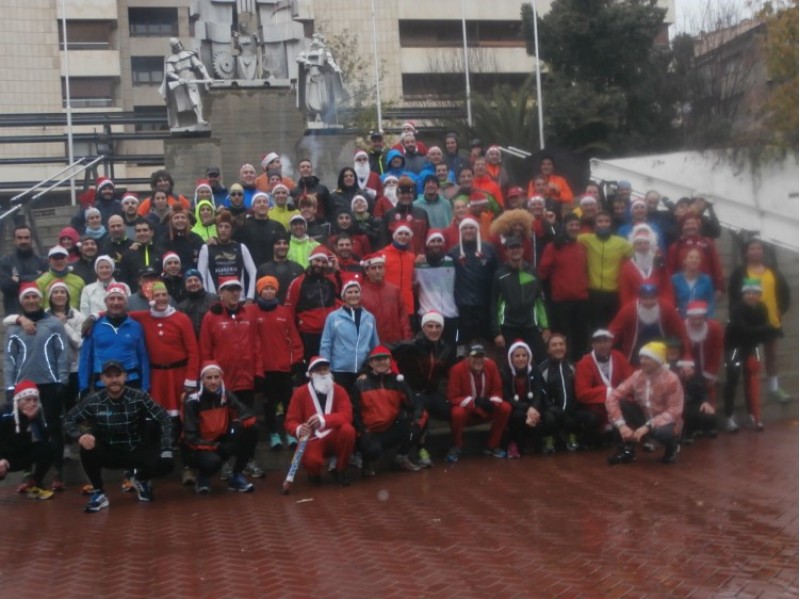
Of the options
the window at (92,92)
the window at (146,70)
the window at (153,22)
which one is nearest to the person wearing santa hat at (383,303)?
the window at (92,92)

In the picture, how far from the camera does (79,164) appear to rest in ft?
66.7

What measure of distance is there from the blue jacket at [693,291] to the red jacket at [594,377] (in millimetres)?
1028

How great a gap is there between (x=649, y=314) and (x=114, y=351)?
5.23m

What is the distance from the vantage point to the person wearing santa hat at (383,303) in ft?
39.7

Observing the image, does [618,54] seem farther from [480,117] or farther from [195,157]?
[195,157]

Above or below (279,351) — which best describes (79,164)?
above

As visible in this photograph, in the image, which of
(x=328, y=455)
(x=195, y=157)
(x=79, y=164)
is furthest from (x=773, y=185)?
(x=79, y=164)

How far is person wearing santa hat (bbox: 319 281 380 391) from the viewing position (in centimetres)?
1164

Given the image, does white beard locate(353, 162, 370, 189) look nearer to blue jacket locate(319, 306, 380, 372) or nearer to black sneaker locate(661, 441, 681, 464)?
blue jacket locate(319, 306, 380, 372)

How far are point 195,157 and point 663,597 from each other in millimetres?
14398

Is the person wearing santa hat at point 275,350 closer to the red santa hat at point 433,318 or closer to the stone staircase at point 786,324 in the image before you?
the red santa hat at point 433,318

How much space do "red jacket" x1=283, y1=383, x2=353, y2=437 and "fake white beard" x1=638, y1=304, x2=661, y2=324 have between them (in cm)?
323

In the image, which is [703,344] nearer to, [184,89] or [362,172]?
[362,172]

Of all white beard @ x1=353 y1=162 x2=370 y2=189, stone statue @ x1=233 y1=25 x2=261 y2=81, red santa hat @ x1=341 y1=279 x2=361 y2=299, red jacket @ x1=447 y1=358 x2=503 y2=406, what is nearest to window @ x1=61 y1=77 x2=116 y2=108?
stone statue @ x1=233 y1=25 x2=261 y2=81
